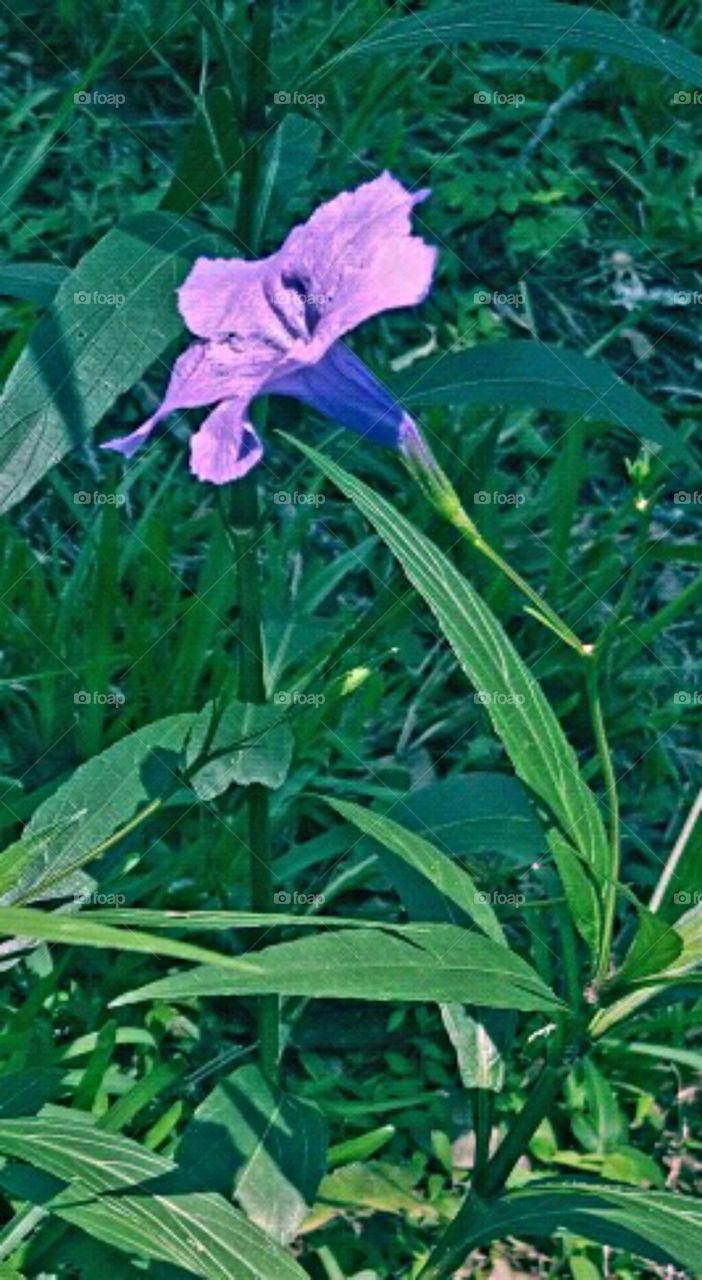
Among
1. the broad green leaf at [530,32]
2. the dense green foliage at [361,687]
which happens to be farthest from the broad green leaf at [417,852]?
the broad green leaf at [530,32]

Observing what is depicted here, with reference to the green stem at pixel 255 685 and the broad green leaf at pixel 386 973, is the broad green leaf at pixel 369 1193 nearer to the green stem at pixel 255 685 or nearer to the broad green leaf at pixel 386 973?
the green stem at pixel 255 685

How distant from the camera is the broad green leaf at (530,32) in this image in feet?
4.16

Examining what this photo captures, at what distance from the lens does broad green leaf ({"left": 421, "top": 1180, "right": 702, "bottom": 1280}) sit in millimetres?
1129

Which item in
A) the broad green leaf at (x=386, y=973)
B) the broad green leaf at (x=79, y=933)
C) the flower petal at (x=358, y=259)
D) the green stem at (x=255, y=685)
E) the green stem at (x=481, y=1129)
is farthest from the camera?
the green stem at (x=255, y=685)

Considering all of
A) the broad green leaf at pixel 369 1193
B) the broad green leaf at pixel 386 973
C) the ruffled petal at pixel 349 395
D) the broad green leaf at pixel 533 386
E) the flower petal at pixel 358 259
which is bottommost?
the broad green leaf at pixel 369 1193

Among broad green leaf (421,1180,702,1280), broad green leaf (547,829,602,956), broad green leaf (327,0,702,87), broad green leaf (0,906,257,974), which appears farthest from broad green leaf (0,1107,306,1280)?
broad green leaf (327,0,702,87)

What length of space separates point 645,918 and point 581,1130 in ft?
2.42

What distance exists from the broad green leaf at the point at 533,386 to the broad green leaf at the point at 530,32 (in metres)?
0.20

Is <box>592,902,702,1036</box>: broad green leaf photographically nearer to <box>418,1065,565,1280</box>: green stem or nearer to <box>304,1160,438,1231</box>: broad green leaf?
<box>418,1065,565,1280</box>: green stem

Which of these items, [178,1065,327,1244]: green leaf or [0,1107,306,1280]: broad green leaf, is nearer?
[0,1107,306,1280]: broad green leaf

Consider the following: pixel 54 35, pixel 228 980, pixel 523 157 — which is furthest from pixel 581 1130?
pixel 54 35

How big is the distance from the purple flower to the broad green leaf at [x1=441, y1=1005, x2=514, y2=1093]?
1.35 ft

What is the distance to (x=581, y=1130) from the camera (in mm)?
1714

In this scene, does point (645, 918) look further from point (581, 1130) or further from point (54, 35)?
point (54, 35)
